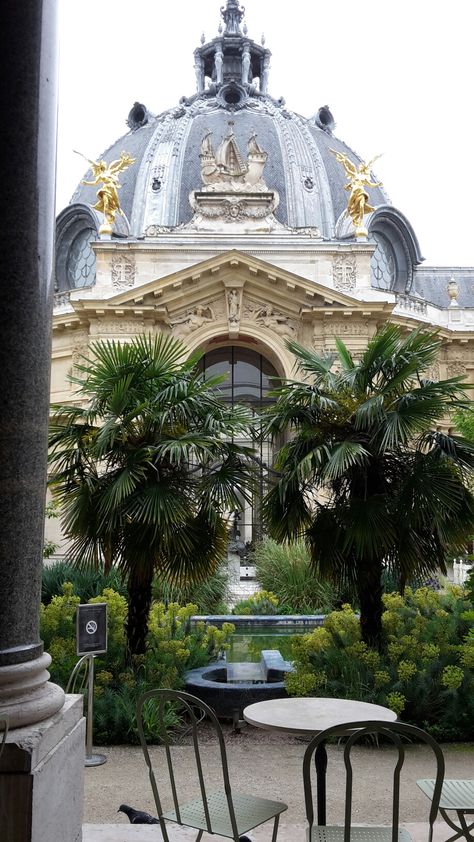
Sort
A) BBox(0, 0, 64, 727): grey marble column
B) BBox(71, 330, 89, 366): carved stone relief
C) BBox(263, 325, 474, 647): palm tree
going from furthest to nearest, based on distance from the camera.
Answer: BBox(71, 330, 89, 366): carved stone relief < BBox(263, 325, 474, 647): palm tree < BBox(0, 0, 64, 727): grey marble column

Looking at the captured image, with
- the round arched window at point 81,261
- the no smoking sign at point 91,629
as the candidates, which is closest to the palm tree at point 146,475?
the no smoking sign at point 91,629

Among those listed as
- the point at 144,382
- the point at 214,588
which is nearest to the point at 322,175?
the point at 214,588

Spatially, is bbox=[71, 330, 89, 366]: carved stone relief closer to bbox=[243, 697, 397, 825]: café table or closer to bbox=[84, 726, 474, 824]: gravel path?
bbox=[84, 726, 474, 824]: gravel path

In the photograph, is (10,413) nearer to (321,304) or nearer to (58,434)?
(58,434)

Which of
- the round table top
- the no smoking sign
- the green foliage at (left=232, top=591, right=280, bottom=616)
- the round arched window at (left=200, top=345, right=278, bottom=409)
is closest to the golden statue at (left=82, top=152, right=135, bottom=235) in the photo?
the round arched window at (left=200, top=345, right=278, bottom=409)

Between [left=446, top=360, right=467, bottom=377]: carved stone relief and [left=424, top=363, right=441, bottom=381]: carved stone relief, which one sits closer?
[left=424, top=363, right=441, bottom=381]: carved stone relief

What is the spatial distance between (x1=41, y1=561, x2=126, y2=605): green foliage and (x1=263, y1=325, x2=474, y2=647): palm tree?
4.58m

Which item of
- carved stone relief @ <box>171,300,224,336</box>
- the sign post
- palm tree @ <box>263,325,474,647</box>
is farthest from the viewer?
carved stone relief @ <box>171,300,224,336</box>

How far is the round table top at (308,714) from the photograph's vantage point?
15.9 ft

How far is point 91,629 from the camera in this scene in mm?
8141

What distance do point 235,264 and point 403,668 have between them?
21310mm

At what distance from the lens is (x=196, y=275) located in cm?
2827

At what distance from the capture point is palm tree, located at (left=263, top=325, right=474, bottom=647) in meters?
9.08

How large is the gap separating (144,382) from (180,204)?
90.3 ft
